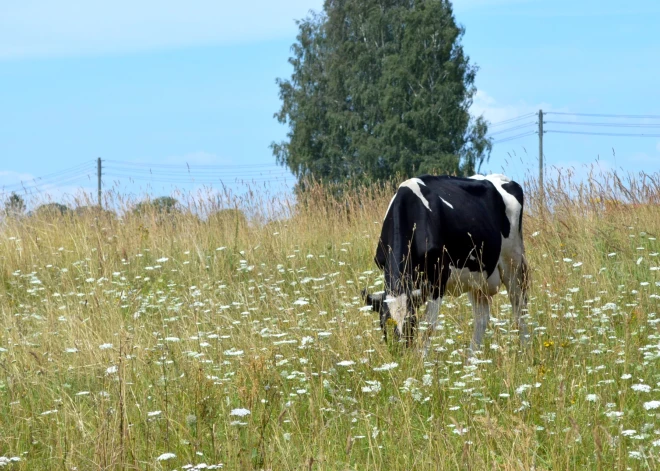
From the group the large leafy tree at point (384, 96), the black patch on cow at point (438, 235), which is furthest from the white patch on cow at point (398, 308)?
the large leafy tree at point (384, 96)

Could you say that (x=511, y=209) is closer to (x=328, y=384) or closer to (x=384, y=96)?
(x=328, y=384)

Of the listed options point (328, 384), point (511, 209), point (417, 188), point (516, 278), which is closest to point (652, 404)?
point (328, 384)

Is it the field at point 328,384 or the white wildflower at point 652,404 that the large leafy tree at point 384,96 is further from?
the white wildflower at point 652,404

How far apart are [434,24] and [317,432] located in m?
33.2

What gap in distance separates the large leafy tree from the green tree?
21.0 meters

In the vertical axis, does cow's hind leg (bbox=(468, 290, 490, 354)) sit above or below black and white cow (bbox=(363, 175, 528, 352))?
below

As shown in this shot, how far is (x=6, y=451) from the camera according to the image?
4.18 metres

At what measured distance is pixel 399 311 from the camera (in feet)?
17.2

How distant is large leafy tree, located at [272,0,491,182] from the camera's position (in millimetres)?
34812

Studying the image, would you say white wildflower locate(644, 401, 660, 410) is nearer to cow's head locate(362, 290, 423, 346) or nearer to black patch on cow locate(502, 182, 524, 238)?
cow's head locate(362, 290, 423, 346)

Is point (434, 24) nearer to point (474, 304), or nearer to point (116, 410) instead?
point (474, 304)

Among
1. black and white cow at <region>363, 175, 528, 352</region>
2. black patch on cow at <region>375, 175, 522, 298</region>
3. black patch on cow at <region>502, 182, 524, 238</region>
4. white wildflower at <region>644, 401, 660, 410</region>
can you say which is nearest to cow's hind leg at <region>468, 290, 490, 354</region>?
black and white cow at <region>363, 175, 528, 352</region>

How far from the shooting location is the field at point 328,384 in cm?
370

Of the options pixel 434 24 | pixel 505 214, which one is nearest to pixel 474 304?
pixel 505 214
